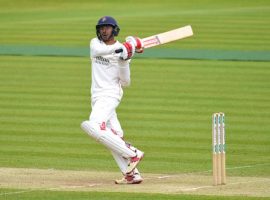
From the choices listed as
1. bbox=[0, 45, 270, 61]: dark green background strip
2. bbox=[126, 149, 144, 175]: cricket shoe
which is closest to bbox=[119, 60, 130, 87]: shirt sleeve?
bbox=[126, 149, 144, 175]: cricket shoe

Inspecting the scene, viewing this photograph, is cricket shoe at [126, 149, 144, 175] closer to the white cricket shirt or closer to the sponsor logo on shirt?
the white cricket shirt

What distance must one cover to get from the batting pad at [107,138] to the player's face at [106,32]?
1.02 m

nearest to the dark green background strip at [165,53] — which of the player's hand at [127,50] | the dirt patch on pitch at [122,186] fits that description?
the dirt patch on pitch at [122,186]

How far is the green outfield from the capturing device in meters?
12.4

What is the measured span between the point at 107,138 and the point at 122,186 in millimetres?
577

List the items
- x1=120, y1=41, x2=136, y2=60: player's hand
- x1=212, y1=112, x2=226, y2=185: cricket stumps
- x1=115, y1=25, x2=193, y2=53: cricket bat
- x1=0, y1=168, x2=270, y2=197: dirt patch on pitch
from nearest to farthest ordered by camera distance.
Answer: x1=0, y1=168, x2=270, y2=197: dirt patch on pitch, x1=212, y1=112, x2=226, y2=185: cricket stumps, x1=120, y1=41, x2=136, y2=60: player's hand, x1=115, y1=25, x2=193, y2=53: cricket bat

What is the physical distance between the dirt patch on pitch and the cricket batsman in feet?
1.02

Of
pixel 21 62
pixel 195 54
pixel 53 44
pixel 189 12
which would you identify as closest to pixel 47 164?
pixel 21 62

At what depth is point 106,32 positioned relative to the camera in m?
12.5

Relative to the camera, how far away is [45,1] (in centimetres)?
4550

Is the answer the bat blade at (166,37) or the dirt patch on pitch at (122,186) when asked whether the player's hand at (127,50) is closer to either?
the bat blade at (166,37)

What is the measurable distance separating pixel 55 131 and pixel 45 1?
A: 93.6ft

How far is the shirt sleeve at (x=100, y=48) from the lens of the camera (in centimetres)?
1230

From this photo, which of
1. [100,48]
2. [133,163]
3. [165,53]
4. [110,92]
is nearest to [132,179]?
[133,163]
